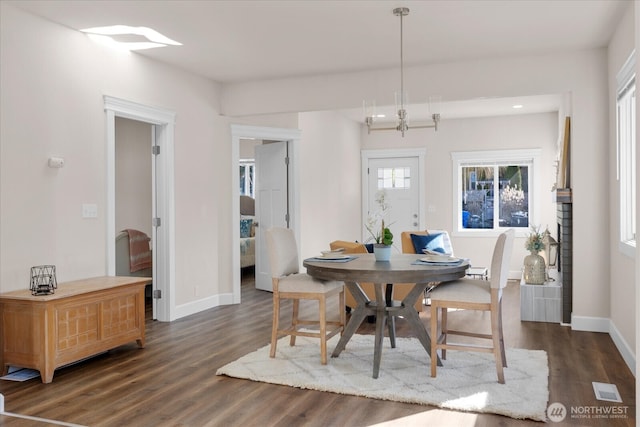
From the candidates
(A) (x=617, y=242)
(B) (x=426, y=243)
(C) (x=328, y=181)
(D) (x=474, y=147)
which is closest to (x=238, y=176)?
(C) (x=328, y=181)

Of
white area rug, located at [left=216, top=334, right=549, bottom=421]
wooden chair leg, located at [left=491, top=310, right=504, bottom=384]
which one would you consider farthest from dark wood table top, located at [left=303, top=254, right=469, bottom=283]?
white area rug, located at [left=216, top=334, right=549, bottom=421]

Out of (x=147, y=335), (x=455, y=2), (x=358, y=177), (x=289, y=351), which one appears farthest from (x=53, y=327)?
(x=358, y=177)

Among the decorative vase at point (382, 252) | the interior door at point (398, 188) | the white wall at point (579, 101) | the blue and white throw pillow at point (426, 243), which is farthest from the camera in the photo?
the interior door at point (398, 188)

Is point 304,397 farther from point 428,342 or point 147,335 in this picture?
point 147,335

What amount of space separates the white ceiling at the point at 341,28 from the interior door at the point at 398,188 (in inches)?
154

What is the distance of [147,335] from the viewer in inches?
191

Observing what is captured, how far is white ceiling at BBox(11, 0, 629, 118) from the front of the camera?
3.88m

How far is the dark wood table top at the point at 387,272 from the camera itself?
3.41 metres

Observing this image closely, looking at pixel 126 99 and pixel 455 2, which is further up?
pixel 455 2

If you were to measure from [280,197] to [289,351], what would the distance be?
326 centimetres

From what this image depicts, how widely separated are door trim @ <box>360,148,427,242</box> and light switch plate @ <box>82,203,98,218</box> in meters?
5.59

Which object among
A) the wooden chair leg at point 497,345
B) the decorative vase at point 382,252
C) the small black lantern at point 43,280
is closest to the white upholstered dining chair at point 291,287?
the decorative vase at point 382,252

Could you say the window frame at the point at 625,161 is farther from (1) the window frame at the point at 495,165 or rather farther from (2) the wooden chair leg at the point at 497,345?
(1) the window frame at the point at 495,165

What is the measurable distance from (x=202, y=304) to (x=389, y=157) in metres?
4.73
